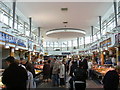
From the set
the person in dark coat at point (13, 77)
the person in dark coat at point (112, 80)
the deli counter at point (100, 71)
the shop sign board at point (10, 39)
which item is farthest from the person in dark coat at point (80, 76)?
the shop sign board at point (10, 39)

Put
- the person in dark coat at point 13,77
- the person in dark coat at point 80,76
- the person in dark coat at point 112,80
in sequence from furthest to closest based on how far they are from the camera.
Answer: the person in dark coat at point 80,76 → the person in dark coat at point 112,80 → the person in dark coat at point 13,77

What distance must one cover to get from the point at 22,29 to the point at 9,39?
5174 millimetres

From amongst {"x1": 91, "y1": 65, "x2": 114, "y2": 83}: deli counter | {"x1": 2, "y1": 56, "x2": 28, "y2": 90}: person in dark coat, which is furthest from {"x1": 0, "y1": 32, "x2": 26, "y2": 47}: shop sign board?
{"x1": 91, "y1": 65, "x2": 114, "y2": 83}: deli counter

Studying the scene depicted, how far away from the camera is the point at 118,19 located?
9.88 metres

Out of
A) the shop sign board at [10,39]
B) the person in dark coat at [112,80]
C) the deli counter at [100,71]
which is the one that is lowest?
the deli counter at [100,71]

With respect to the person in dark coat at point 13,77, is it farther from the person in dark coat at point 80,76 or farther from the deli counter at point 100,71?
the deli counter at point 100,71

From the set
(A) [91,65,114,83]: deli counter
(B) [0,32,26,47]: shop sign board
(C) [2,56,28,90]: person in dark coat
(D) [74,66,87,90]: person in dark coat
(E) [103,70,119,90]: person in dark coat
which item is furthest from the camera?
(B) [0,32,26,47]: shop sign board

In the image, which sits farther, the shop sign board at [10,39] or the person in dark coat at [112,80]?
the shop sign board at [10,39]

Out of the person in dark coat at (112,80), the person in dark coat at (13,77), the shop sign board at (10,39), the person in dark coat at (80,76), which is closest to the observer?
the person in dark coat at (13,77)

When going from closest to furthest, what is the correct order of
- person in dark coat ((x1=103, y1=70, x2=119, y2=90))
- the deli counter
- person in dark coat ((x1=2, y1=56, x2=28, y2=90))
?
person in dark coat ((x1=2, y1=56, x2=28, y2=90)) → person in dark coat ((x1=103, y1=70, x2=119, y2=90)) → the deli counter

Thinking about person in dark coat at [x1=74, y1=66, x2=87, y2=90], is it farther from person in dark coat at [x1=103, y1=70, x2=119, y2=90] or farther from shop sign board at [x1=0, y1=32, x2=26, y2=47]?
shop sign board at [x1=0, y1=32, x2=26, y2=47]

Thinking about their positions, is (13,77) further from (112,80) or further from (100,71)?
(100,71)

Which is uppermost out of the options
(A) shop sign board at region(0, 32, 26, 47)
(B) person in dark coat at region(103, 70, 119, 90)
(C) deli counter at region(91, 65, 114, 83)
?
(A) shop sign board at region(0, 32, 26, 47)

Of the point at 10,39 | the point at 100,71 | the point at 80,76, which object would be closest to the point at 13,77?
the point at 80,76
